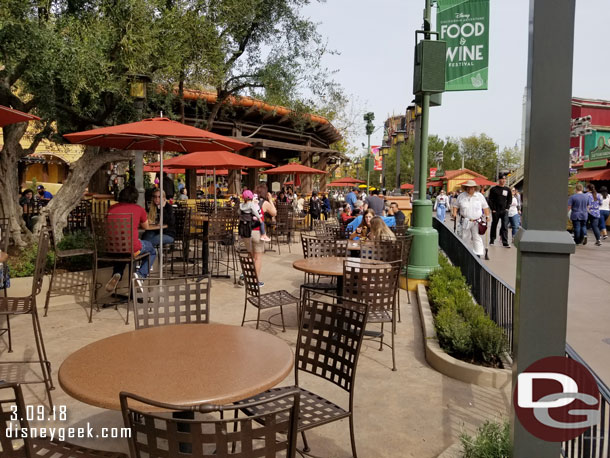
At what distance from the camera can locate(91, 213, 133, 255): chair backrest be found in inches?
252

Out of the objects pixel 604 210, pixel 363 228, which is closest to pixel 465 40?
pixel 363 228

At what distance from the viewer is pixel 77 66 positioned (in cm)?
688

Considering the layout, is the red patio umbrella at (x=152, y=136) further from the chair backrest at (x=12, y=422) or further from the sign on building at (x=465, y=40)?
the chair backrest at (x=12, y=422)

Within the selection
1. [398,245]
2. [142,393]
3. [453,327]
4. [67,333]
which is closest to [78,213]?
[67,333]

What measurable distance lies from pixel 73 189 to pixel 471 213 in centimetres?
771

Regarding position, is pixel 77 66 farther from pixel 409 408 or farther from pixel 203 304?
pixel 409 408

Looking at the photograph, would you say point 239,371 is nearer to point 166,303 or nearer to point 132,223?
point 166,303

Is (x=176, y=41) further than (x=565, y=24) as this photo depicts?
Yes

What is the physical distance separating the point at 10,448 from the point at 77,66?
6.37 m

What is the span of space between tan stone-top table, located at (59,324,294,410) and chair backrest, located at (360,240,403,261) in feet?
11.3

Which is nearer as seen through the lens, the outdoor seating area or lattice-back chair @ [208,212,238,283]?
the outdoor seating area

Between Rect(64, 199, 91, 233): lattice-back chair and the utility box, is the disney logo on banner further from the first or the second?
Rect(64, 199, 91, 233): lattice-back chair

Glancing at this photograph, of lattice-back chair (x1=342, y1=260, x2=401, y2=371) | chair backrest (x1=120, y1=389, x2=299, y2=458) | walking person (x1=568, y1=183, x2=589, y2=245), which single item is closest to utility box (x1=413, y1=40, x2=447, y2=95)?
lattice-back chair (x1=342, y1=260, x2=401, y2=371)

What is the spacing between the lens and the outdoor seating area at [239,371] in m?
2.11
